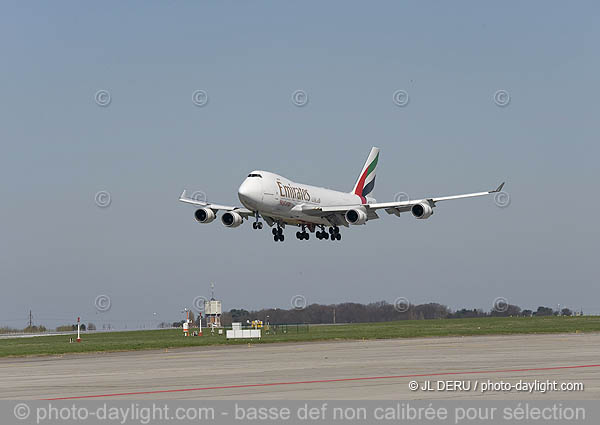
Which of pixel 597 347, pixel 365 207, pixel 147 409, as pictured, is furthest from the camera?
pixel 365 207

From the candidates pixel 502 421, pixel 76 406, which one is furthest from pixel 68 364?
pixel 502 421

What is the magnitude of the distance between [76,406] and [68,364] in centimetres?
2060

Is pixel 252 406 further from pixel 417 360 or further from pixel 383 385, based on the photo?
pixel 417 360

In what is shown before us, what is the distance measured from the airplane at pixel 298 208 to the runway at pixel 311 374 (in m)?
25.7

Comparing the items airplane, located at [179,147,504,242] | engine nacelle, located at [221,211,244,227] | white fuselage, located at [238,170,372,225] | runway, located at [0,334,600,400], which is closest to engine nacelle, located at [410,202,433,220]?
airplane, located at [179,147,504,242]

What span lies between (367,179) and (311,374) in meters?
69.3

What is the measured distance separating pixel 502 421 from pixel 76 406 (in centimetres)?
1002

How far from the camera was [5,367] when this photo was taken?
40094 mm

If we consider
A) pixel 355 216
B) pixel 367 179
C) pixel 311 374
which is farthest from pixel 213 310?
pixel 311 374

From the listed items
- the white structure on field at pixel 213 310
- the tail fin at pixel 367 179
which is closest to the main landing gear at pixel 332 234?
the tail fin at pixel 367 179

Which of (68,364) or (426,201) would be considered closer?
(68,364)

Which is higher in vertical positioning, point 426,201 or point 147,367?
point 426,201

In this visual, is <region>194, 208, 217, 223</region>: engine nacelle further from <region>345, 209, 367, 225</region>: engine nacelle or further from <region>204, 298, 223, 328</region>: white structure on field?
<region>204, 298, 223, 328</region>: white structure on field

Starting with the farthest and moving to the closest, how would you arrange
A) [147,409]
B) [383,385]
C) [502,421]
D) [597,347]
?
[597,347], [383,385], [147,409], [502,421]
